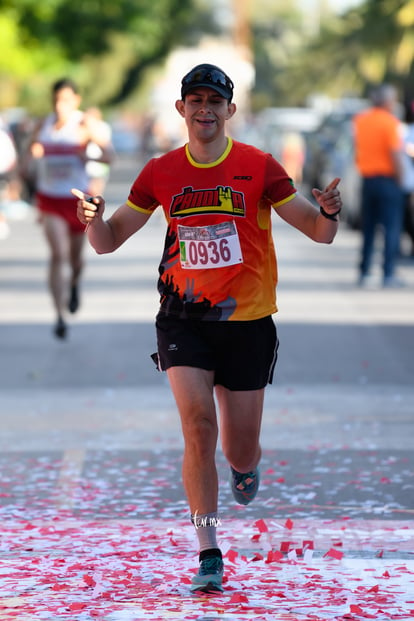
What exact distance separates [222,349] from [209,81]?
0.98 m

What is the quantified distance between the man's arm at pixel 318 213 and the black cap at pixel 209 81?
47 cm

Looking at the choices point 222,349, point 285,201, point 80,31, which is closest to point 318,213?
point 285,201

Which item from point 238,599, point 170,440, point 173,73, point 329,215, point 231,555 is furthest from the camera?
point 173,73

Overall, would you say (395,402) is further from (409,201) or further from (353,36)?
(353,36)

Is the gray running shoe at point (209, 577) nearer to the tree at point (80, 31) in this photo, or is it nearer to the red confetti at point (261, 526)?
the red confetti at point (261, 526)

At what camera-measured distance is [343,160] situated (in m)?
27.6

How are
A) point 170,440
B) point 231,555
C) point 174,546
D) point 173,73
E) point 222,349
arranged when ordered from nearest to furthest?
point 222,349 < point 231,555 < point 174,546 < point 170,440 < point 173,73

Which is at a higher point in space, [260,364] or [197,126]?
[197,126]

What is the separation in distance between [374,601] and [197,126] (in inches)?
71.4

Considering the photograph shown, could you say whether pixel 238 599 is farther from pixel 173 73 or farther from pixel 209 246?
pixel 173 73

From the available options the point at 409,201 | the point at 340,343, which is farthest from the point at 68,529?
the point at 409,201

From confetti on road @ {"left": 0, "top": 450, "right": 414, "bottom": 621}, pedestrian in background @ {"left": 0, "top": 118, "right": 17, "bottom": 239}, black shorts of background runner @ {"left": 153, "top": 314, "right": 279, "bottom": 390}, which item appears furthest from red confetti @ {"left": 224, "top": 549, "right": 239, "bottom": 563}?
pedestrian in background @ {"left": 0, "top": 118, "right": 17, "bottom": 239}

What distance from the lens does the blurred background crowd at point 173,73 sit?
33.4m

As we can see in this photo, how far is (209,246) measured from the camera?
18.6 ft
